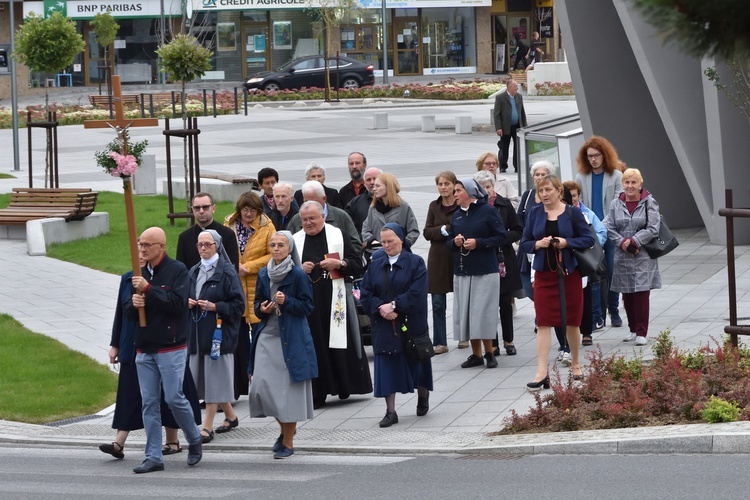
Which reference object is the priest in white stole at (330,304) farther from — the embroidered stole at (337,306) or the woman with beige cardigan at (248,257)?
the woman with beige cardigan at (248,257)

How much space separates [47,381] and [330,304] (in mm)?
3300

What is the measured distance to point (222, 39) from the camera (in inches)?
2564

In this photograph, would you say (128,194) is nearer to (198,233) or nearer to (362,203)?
(198,233)

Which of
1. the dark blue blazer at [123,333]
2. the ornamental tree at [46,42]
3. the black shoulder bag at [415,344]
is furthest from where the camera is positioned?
the ornamental tree at [46,42]

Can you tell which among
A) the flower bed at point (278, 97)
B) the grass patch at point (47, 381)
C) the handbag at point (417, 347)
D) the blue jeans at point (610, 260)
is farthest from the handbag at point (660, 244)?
the flower bed at point (278, 97)

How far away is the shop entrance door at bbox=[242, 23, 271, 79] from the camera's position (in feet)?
215

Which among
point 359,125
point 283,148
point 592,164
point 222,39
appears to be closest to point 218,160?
point 283,148

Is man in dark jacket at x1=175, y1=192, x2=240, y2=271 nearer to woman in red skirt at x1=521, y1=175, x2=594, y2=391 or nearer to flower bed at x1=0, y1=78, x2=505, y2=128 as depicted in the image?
woman in red skirt at x1=521, y1=175, x2=594, y2=391

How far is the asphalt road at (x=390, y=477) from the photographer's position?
7648 mm

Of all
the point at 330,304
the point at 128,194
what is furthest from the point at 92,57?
the point at 128,194

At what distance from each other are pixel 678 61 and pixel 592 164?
575cm

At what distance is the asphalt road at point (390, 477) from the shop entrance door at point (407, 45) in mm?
59088

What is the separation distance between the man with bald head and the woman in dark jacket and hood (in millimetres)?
643

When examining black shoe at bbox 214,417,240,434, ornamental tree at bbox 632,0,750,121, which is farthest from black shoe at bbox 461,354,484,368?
ornamental tree at bbox 632,0,750,121
